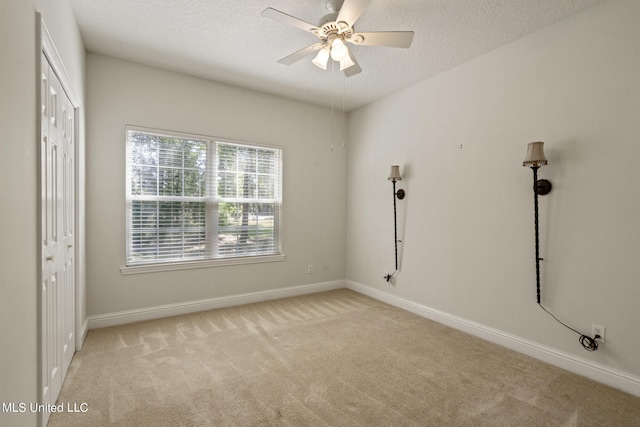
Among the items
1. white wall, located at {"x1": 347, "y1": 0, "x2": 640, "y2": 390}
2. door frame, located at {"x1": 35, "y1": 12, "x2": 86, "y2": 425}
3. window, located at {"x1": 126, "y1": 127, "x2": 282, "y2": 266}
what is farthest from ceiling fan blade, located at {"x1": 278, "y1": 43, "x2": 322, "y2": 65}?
white wall, located at {"x1": 347, "y1": 0, "x2": 640, "y2": 390}

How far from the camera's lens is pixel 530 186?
2.77m

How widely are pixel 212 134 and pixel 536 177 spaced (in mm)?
3457

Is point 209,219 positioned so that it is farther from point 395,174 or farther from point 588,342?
point 588,342

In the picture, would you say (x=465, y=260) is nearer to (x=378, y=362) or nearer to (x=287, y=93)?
(x=378, y=362)

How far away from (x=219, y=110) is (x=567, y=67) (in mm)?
3555

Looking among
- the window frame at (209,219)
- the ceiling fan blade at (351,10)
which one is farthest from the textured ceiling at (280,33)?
the window frame at (209,219)

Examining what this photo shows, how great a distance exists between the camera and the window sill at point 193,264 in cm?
341

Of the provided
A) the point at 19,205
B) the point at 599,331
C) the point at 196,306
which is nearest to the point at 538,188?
the point at 599,331

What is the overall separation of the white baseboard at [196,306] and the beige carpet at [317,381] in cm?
13

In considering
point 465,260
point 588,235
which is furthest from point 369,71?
point 588,235

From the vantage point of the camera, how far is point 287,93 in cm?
424

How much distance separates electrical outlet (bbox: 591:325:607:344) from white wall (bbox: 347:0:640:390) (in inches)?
1.3

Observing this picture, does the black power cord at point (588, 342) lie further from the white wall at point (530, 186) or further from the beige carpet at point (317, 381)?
the beige carpet at point (317, 381)

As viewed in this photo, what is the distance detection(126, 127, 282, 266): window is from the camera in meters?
3.46
